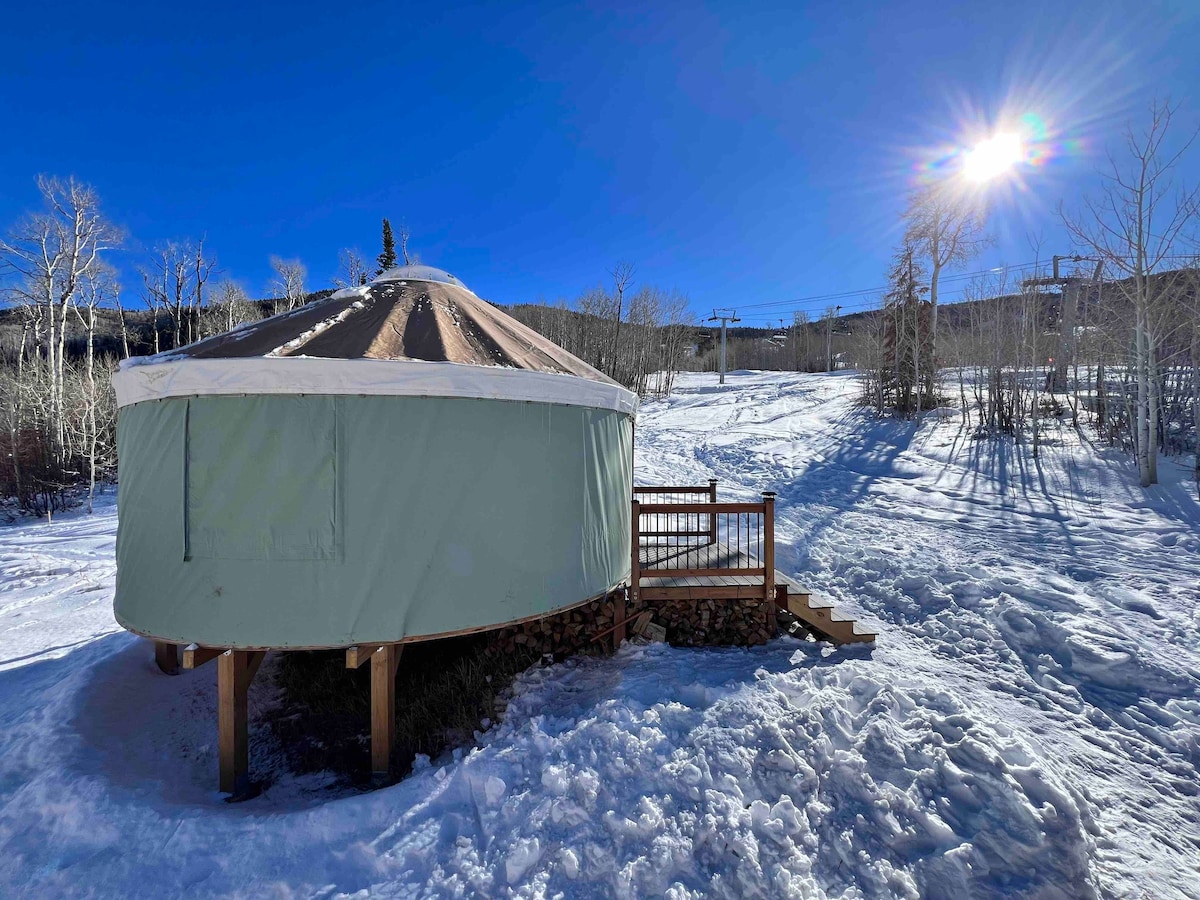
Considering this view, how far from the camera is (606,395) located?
366 centimetres

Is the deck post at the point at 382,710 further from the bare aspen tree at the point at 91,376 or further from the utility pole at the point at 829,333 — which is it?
the utility pole at the point at 829,333

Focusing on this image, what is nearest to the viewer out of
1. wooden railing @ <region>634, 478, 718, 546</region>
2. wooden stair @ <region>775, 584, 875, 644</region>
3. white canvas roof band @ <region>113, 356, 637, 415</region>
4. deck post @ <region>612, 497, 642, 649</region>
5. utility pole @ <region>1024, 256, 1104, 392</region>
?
white canvas roof band @ <region>113, 356, 637, 415</region>

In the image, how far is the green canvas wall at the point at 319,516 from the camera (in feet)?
9.06

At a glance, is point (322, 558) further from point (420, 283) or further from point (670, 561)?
point (670, 561)

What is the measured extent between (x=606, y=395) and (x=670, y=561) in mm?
1779

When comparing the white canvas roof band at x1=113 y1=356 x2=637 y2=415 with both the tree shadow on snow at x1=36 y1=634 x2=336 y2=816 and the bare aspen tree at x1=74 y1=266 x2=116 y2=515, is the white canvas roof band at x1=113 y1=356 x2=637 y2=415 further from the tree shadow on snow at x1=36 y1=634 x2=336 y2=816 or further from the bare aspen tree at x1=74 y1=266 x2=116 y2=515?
the bare aspen tree at x1=74 y1=266 x2=116 y2=515

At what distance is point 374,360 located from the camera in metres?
2.72

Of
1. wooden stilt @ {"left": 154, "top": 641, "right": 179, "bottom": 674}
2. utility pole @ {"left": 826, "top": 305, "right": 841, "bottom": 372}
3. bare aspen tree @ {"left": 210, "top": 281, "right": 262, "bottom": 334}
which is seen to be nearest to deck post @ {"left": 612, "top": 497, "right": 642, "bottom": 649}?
wooden stilt @ {"left": 154, "top": 641, "right": 179, "bottom": 674}

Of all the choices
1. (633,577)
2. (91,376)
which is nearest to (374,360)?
(633,577)

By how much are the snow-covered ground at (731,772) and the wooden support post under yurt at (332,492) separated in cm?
72

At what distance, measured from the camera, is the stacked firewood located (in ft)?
13.0

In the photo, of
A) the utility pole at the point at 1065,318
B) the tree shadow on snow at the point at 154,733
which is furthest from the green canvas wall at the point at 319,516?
the utility pole at the point at 1065,318

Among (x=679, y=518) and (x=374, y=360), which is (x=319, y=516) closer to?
(x=374, y=360)

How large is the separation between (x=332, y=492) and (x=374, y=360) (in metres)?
0.75
